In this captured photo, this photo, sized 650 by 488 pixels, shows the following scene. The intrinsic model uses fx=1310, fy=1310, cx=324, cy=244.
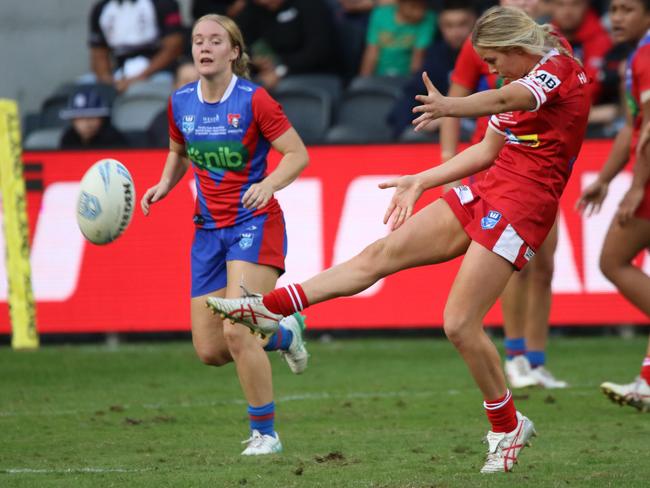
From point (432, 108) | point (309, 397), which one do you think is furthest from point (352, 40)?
point (432, 108)

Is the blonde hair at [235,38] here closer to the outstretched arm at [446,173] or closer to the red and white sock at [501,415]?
the outstretched arm at [446,173]

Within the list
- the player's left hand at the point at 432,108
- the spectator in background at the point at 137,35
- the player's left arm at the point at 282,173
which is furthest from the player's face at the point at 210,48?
the spectator in background at the point at 137,35

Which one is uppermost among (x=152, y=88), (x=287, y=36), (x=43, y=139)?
(x=287, y=36)

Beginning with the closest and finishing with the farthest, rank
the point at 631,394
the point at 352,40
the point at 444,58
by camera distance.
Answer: the point at 631,394, the point at 444,58, the point at 352,40

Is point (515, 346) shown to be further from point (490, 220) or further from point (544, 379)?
point (490, 220)

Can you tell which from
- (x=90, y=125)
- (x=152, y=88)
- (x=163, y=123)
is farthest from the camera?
(x=152, y=88)

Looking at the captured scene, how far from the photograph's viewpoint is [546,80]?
6145 mm

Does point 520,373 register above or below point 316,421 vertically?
below

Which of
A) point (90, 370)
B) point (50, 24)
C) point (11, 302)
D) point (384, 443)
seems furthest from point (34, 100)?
point (384, 443)

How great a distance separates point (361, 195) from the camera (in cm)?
1173

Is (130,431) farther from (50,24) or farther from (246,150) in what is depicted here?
(50,24)

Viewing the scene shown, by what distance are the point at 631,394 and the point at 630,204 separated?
3.93ft

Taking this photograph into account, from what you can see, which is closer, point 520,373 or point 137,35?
point 520,373

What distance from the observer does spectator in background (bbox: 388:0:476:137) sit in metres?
12.7
